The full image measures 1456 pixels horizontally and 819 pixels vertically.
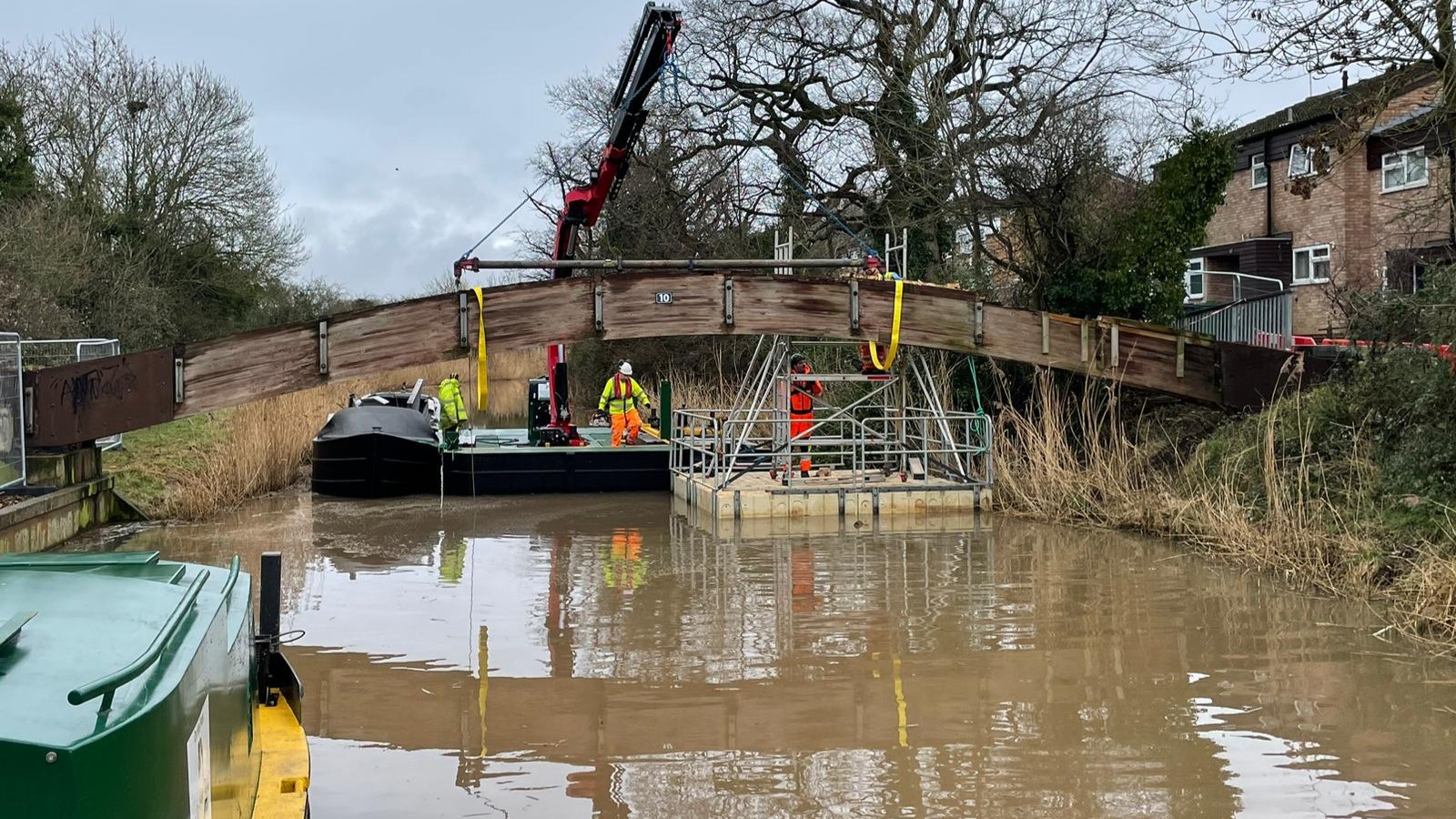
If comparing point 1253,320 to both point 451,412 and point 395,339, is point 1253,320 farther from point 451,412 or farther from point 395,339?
point 395,339

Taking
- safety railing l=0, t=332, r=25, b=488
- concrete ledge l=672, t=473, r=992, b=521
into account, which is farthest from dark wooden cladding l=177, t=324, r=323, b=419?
concrete ledge l=672, t=473, r=992, b=521

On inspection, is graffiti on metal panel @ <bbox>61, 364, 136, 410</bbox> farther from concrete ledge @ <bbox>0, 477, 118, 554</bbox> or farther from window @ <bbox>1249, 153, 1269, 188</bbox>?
window @ <bbox>1249, 153, 1269, 188</bbox>

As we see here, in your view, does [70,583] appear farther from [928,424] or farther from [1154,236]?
[1154,236]

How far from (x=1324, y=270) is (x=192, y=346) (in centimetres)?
2639

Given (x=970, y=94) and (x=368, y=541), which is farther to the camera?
(x=970, y=94)

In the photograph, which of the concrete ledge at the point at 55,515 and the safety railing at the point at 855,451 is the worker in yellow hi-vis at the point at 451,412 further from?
the concrete ledge at the point at 55,515

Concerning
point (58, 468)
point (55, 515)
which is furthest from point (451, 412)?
point (55, 515)

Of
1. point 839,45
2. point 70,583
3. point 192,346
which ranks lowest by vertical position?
point 70,583

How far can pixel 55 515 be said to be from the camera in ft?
45.8

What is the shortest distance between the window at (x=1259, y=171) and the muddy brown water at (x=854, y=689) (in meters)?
23.7

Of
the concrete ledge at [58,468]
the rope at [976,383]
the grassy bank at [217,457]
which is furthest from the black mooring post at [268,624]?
the rope at [976,383]

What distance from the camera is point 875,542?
14148 millimetres

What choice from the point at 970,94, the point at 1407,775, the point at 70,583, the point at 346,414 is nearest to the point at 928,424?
the point at 970,94

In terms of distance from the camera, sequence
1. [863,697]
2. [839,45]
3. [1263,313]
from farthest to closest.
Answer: [839,45] → [1263,313] → [863,697]
